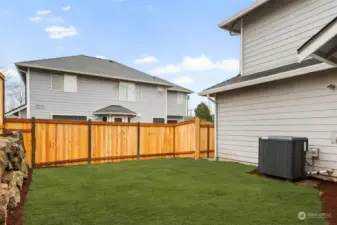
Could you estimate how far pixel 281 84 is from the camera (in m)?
6.48

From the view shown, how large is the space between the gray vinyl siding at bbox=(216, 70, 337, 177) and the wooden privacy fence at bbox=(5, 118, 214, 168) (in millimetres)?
1469

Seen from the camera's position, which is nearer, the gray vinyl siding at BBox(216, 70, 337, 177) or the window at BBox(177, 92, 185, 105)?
the gray vinyl siding at BBox(216, 70, 337, 177)

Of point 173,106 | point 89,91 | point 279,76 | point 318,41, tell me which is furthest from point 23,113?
point 318,41

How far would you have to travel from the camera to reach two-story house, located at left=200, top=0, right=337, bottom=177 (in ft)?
17.4

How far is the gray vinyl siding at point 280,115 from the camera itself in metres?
5.39

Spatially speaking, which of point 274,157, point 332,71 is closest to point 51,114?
point 274,157

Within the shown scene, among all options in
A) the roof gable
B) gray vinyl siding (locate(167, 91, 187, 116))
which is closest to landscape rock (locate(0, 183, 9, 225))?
the roof gable

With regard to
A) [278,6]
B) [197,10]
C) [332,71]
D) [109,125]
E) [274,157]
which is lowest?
[274,157]

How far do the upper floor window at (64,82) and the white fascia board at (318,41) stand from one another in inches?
523

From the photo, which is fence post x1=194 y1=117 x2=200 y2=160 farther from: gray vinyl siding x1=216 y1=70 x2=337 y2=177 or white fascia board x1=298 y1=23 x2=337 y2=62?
white fascia board x1=298 y1=23 x2=337 y2=62

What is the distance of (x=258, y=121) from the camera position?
7.25 meters

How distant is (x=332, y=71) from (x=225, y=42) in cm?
936

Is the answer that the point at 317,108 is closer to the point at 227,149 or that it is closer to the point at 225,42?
the point at 227,149

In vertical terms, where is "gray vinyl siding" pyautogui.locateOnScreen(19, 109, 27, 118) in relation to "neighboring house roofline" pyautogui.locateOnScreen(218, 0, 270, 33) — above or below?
below
